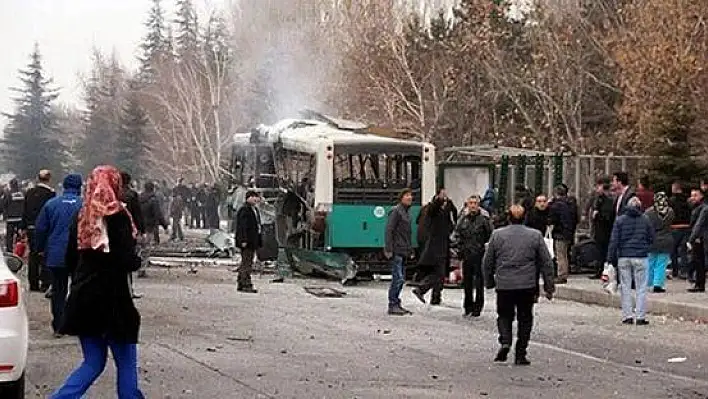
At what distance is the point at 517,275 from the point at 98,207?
5.93 m

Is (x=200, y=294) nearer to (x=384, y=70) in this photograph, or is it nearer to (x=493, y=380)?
(x=493, y=380)

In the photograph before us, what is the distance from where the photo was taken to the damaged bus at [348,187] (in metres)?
27.8

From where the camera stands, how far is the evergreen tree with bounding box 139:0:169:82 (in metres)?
96.6

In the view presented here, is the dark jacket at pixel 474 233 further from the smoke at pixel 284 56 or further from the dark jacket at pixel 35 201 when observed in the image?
the smoke at pixel 284 56

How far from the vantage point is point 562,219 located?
25.7m

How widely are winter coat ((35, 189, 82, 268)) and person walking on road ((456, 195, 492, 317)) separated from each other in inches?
252

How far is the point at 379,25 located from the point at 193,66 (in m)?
28.5

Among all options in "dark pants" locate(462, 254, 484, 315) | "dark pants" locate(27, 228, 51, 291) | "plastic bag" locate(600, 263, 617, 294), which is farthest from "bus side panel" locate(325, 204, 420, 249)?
"dark pants" locate(462, 254, 484, 315)

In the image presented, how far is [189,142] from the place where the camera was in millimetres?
78562

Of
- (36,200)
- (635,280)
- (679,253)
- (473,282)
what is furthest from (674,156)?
(36,200)

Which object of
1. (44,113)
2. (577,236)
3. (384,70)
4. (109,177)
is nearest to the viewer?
(109,177)

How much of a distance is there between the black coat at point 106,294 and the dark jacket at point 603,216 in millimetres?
16496

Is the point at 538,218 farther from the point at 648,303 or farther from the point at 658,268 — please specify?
the point at 648,303

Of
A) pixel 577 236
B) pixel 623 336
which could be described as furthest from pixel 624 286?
pixel 577 236
